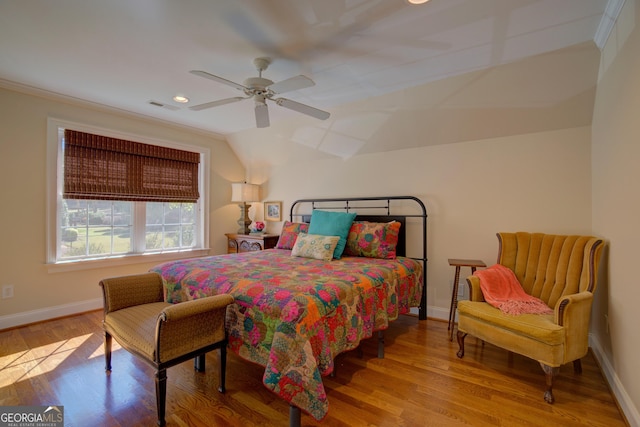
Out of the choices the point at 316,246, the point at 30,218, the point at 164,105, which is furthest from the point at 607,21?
the point at 30,218

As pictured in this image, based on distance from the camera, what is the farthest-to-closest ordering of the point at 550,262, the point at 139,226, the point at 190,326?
the point at 139,226, the point at 550,262, the point at 190,326

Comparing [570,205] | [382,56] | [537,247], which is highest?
[382,56]

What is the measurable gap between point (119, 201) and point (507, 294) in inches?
176

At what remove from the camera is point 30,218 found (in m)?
3.22

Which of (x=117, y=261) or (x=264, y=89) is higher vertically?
(x=264, y=89)

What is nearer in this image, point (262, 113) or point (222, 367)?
point (222, 367)

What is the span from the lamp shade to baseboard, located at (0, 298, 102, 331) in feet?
7.40

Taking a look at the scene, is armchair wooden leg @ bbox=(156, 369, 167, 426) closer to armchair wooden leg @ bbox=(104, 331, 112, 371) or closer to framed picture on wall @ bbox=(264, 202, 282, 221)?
armchair wooden leg @ bbox=(104, 331, 112, 371)

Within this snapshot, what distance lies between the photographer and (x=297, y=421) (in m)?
1.59

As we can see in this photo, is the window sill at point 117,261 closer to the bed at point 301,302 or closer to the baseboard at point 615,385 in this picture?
the bed at point 301,302

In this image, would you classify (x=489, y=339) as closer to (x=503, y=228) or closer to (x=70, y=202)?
(x=503, y=228)

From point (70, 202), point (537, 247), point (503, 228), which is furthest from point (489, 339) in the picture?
point (70, 202)

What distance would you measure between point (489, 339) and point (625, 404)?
2.42ft

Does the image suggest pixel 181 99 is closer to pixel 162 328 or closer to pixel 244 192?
pixel 244 192
